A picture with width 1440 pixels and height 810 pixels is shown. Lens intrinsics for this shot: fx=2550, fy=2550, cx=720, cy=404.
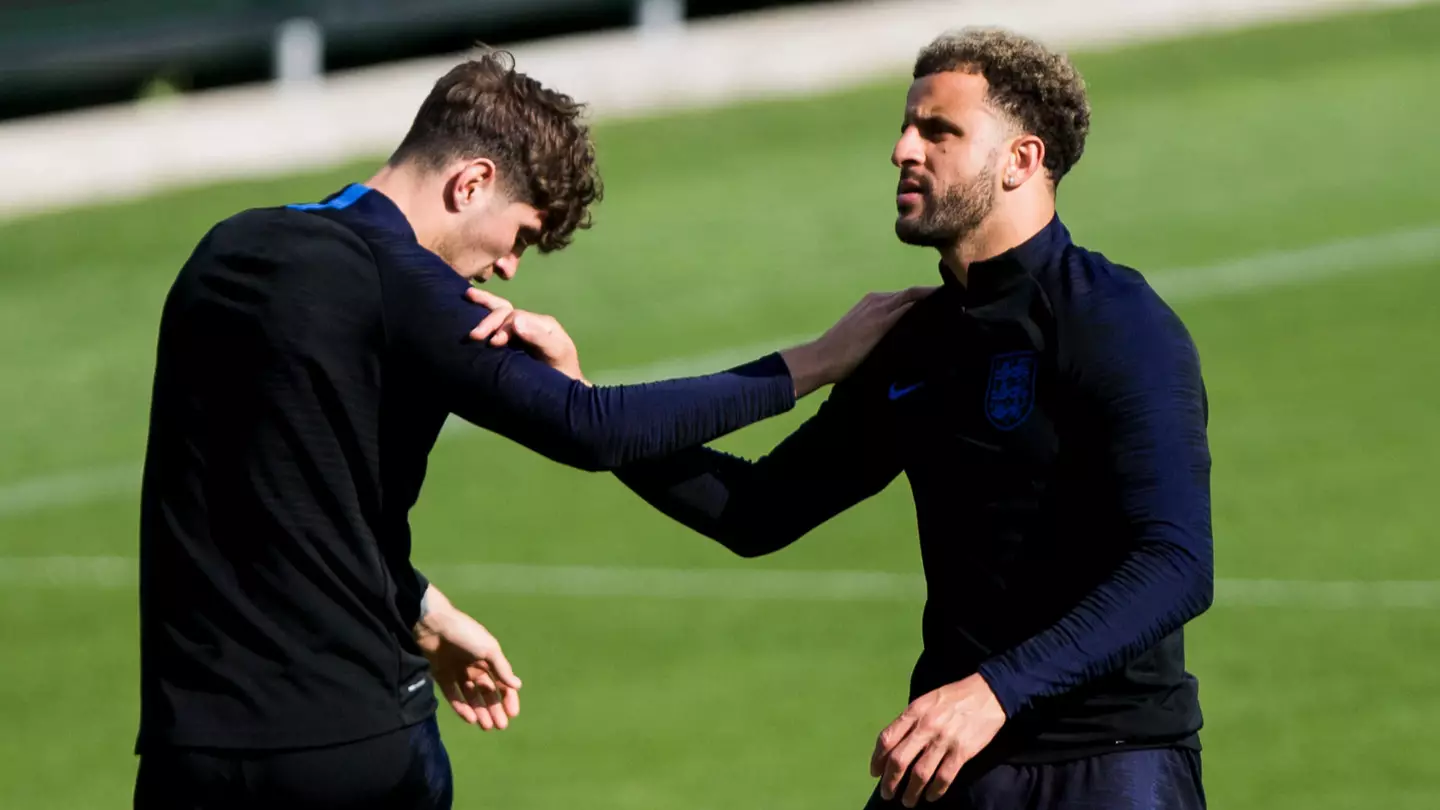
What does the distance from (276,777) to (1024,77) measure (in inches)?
82.3

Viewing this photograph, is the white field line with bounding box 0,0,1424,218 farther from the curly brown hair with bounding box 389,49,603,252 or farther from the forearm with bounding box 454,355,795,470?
the forearm with bounding box 454,355,795,470

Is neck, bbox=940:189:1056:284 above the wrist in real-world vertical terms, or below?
above

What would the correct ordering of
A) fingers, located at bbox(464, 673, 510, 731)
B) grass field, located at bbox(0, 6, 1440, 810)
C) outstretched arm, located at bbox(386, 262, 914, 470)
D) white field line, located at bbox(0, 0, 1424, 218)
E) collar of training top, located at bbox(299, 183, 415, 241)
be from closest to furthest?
outstretched arm, located at bbox(386, 262, 914, 470), collar of training top, located at bbox(299, 183, 415, 241), fingers, located at bbox(464, 673, 510, 731), grass field, located at bbox(0, 6, 1440, 810), white field line, located at bbox(0, 0, 1424, 218)

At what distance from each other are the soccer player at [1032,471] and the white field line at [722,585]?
5.24m

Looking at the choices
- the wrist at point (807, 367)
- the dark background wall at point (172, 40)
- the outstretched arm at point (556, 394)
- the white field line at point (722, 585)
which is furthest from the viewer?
the dark background wall at point (172, 40)

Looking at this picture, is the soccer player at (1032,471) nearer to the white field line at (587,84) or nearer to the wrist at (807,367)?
the wrist at (807,367)

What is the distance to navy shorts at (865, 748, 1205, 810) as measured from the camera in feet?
16.7

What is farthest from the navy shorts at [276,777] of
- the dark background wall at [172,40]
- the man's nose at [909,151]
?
the dark background wall at [172,40]

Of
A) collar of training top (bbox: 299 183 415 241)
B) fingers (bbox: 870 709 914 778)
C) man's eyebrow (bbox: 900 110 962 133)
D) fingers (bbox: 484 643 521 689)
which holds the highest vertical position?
man's eyebrow (bbox: 900 110 962 133)

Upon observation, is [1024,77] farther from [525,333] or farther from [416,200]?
[416,200]

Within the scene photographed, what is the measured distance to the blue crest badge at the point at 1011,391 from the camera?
515 centimetres

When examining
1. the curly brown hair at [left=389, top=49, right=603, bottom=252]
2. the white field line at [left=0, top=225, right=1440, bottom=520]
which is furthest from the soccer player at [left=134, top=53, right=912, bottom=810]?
the white field line at [left=0, top=225, right=1440, bottom=520]

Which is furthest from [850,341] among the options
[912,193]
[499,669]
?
[499,669]

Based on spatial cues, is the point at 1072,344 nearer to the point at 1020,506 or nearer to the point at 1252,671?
the point at 1020,506
